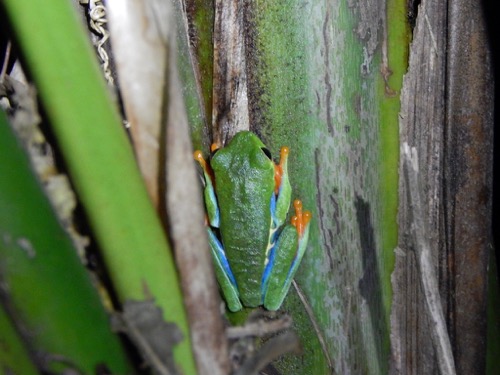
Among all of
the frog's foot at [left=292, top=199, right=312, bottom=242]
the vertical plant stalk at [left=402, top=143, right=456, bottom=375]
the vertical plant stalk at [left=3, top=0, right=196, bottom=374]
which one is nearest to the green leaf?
the vertical plant stalk at [left=3, top=0, right=196, bottom=374]

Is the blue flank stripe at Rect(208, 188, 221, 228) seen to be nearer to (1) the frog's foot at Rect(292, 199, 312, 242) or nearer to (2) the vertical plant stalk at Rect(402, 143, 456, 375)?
(1) the frog's foot at Rect(292, 199, 312, 242)

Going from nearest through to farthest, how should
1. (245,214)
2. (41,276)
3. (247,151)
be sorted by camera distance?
(41,276)
(247,151)
(245,214)

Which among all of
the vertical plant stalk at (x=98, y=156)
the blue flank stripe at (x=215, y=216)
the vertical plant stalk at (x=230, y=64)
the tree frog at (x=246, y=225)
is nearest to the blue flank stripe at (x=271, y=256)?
the tree frog at (x=246, y=225)

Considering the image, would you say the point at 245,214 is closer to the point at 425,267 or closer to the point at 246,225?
the point at 246,225

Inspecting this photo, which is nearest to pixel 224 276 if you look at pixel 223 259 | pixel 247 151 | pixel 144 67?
pixel 223 259

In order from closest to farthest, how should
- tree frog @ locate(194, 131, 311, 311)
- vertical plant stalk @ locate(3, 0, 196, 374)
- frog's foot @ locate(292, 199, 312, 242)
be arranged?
vertical plant stalk @ locate(3, 0, 196, 374) → frog's foot @ locate(292, 199, 312, 242) → tree frog @ locate(194, 131, 311, 311)

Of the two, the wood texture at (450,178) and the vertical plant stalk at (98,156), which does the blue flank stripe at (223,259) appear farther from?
the vertical plant stalk at (98,156)

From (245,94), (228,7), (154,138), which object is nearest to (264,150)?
(245,94)

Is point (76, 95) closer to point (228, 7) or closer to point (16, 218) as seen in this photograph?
point (16, 218)

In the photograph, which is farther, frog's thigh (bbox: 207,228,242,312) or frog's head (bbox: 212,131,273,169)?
frog's thigh (bbox: 207,228,242,312)
